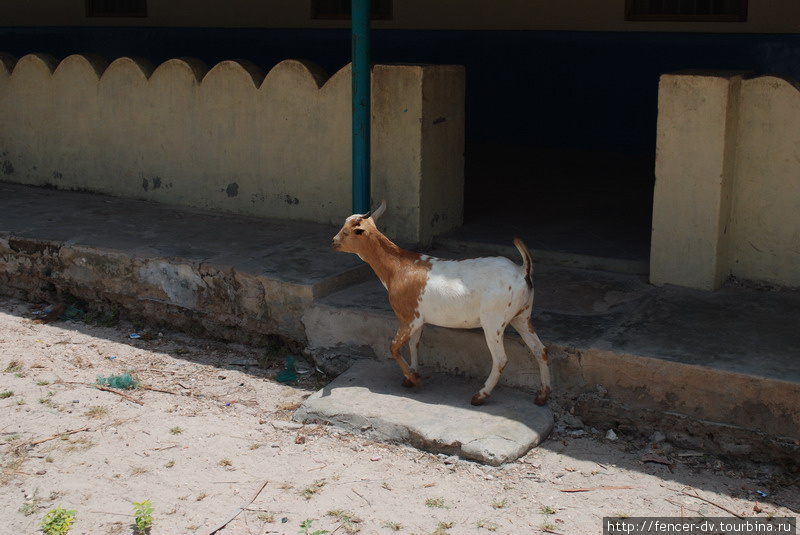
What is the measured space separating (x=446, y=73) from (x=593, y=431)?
9.19 ft

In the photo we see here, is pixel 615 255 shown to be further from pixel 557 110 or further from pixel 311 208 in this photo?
pixel 557 110

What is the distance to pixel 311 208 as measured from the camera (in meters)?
7.07

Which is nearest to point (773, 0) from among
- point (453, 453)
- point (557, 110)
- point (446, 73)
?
point (557, 110)

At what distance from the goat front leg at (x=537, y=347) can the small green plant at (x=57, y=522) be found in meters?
2.29

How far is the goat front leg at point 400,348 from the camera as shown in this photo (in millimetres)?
4988

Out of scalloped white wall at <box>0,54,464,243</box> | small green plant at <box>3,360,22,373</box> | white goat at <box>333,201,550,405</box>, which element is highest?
scalloped white wall at <box>0,54,464,243</box>

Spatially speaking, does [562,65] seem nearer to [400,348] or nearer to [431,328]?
[431,328]

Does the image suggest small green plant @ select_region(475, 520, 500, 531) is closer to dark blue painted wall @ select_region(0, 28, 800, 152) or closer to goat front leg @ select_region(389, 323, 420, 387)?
goat front leg @ select_region(389, 323, 420, 387)

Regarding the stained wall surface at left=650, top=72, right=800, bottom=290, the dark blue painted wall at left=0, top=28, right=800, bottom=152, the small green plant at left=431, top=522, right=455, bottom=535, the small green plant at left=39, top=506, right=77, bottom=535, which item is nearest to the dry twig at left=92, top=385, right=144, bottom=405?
the small green plant at left=39, top=506, right=77, bottom=535

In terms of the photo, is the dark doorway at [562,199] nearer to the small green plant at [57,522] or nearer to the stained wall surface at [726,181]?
the stained wall surface at [726,181]

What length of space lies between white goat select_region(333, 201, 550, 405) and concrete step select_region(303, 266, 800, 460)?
24 cm

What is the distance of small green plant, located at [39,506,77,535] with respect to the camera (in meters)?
3.99

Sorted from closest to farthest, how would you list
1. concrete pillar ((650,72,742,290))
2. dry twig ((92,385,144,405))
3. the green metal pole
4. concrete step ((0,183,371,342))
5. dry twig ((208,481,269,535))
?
1. dry twig ((208,481,269,535))
2. dry twig ((92,385,144,405))
3. concrete pillar ((650,72,742,290))
4. concrete step ((0,183,371,342))
5. the green metal pole

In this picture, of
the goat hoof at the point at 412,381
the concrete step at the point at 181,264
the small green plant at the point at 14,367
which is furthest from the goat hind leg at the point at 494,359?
the small green plant at the point at 14,367
